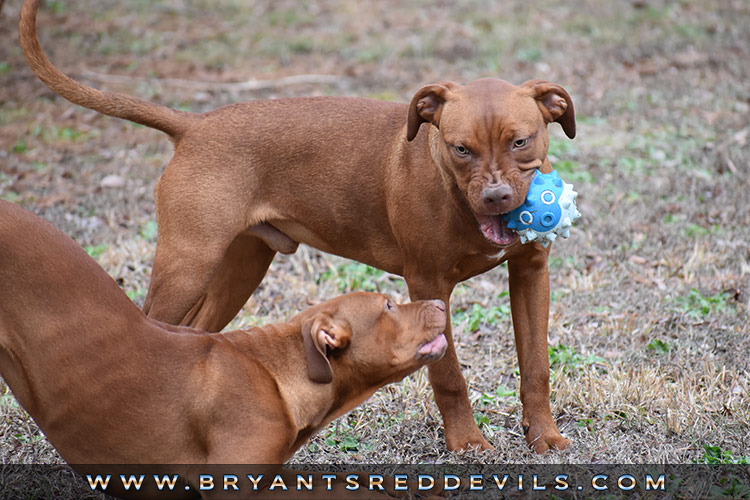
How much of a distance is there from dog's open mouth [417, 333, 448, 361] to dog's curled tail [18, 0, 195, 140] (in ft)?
7.05

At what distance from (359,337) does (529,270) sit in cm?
123

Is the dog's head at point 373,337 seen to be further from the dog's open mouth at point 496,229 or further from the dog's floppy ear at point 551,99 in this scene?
the dog's floppy ear at point 551,99

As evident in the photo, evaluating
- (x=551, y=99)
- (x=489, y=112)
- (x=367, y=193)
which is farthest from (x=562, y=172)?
(x=489, y=112)

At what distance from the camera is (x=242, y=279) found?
19.2ft

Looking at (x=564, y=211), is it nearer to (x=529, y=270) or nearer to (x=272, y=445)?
(x=529, y=270)

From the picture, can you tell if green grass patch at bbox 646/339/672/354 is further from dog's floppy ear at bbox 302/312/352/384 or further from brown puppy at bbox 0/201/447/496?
dog's floppy ear at bbox 302/312/352/384

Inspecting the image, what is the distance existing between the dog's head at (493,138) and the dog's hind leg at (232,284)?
160 centimetres

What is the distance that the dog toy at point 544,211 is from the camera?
4.42 meters

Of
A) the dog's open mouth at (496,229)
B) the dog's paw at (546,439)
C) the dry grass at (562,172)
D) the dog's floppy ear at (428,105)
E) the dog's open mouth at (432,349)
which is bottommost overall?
the dry grass at (562,172)

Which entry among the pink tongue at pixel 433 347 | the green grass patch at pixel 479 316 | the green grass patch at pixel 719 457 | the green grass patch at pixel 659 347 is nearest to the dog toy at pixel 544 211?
the pink tongue at pixel 433 347

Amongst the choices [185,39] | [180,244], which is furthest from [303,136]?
[185,39]

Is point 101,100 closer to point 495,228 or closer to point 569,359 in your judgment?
point 495,228

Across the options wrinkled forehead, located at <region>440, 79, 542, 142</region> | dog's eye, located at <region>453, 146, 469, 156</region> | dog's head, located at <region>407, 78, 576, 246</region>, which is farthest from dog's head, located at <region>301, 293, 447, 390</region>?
wrinkled forehead, located at <region>440, 79, 542, 142</region>

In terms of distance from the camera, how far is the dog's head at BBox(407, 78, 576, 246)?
4.37 meters
